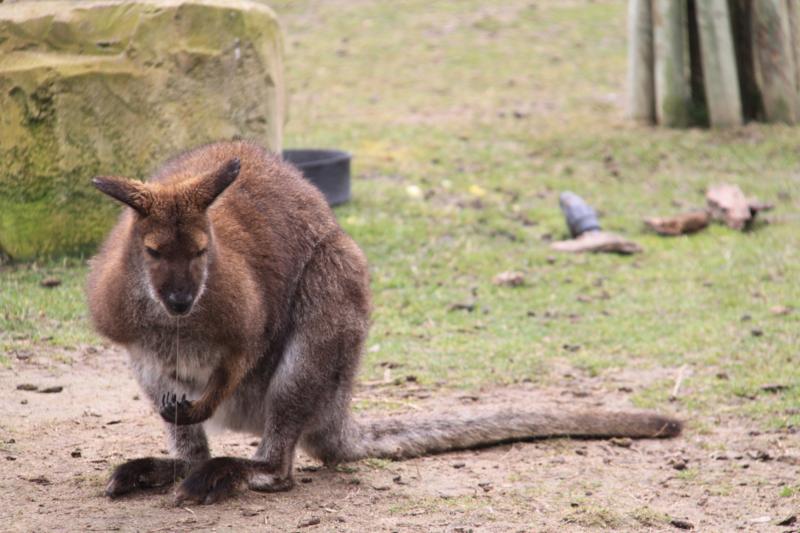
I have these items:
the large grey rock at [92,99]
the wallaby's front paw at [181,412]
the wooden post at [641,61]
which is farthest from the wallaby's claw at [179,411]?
the wooden post at [641,61]

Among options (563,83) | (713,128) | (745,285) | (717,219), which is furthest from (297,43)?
(745,285)

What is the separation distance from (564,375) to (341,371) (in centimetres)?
190

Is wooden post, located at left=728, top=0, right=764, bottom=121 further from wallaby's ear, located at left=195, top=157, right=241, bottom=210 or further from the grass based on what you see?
wallaby's ear, located at left=195, top=157, right=241, bottom=210

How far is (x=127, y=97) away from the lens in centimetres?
719

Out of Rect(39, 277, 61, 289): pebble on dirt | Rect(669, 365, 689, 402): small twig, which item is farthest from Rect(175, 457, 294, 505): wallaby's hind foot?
Rect(39, 277, 61, 289): pebble on dirt

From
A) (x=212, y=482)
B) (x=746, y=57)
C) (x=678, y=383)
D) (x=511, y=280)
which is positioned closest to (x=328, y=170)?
(x=511, y=280)

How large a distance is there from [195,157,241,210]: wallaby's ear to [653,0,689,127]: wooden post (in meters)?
7.57

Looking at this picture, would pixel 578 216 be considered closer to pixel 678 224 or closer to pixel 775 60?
pixel 678 224

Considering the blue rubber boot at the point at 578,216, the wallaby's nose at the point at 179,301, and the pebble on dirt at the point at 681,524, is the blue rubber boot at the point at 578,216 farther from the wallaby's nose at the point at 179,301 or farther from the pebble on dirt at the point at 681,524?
the wallaby's nose at the point at 179,301

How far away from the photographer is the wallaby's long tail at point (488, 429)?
4.73 m

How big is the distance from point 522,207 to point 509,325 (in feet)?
7.83

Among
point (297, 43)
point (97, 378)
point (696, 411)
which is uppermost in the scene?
point (297, 43)

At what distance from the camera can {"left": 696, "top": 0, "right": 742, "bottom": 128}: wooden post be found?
10359 millimetres

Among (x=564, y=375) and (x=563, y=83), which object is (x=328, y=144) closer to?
(x=563, y=83)
